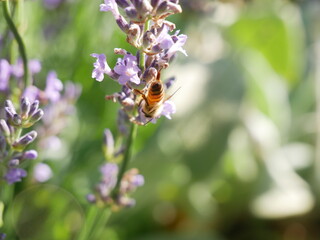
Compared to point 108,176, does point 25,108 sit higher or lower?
higher

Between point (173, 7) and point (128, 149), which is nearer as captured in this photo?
point (173, 7)

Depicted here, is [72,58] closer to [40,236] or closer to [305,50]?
[40,236]

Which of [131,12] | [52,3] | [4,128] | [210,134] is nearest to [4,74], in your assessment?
[4,128]

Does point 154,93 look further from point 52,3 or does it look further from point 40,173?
point 52,3

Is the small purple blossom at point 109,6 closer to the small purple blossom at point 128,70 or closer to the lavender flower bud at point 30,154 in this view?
the small purple blossom at point 128,70

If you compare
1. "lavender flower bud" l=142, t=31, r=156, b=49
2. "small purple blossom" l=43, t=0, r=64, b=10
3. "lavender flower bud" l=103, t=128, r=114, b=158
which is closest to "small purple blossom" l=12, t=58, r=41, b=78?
"lavender flower bud" l=103, t=128, r=114, b=158

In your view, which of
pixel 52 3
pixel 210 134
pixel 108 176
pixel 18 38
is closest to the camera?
pixel 18 38

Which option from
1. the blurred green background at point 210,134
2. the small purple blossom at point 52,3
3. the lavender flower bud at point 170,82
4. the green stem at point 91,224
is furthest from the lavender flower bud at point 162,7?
the small purple blossom at point 52,3
